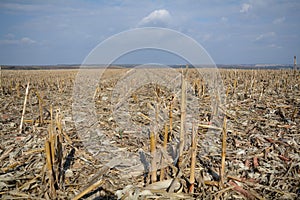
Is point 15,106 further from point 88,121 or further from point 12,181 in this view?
point 12,181

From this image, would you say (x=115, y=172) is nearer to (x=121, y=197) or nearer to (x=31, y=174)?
(x=121, y=197)

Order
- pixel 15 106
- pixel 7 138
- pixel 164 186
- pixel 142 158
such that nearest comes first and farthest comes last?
pixel 164 186
pixel 142 158
pixel 7 138
pixel 15 106

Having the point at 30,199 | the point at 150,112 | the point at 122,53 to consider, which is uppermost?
the point at 122,53

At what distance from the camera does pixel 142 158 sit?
3480 millimetres

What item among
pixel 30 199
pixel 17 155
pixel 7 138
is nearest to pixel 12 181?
pixel 30 199

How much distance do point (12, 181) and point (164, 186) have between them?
1.64m

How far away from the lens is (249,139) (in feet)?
13.2

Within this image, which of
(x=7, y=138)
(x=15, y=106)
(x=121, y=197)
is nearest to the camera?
(x=121, y=197)

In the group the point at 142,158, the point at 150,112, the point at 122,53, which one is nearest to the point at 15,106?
the point at 150,112

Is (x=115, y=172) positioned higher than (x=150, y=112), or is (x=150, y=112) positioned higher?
(x=150, y=112)

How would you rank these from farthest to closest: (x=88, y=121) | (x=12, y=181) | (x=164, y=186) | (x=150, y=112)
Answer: (x=150, y=112)
(x=88, y=121)
(x=12, y=181)
(x=164, y=186)

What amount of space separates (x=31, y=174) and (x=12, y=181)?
20cm

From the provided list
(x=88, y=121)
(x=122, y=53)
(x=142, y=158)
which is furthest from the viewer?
(x=88, y=121)

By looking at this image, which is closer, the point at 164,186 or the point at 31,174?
the point at 164,186
